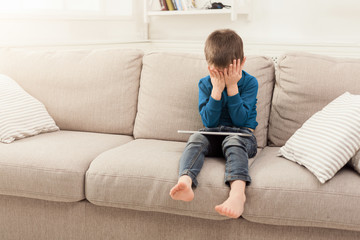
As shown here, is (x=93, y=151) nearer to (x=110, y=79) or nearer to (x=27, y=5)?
(x=110, y=79)

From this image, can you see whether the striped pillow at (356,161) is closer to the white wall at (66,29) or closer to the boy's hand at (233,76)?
the boy's hand at (233,76)

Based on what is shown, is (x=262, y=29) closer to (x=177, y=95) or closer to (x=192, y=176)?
(x=177, y=95)

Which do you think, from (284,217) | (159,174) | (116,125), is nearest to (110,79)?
(116,125)

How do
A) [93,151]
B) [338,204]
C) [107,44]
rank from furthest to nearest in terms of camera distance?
[107,44], [93,151], [338,204]

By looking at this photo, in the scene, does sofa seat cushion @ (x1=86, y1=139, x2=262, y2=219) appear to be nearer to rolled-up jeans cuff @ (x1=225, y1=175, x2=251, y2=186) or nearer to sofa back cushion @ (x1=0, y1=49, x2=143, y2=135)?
rolled-up jeans cuff @ (x1=225, y1=175, x2=251, y2=186)

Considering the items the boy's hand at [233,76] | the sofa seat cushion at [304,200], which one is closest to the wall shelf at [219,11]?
the boy's hand at [233,76]

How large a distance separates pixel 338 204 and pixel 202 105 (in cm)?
71

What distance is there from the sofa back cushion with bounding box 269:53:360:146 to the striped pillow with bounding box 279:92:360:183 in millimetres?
176

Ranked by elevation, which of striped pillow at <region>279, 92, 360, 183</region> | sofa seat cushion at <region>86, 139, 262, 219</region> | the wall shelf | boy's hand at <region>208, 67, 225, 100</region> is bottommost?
sofa seat cushion at <region>86, 139, 262, 219</region>

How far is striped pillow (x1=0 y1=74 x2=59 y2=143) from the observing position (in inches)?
78.0

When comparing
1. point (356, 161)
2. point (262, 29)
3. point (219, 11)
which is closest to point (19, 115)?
point (356, 161)

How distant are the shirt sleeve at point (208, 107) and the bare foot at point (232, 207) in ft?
1.46

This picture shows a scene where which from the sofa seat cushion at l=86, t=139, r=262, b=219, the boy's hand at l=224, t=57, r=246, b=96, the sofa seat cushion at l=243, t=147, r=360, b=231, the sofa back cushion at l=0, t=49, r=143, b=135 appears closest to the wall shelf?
the sofa back cushion at l=0, t=49, r=143, b=135

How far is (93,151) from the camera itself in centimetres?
188
